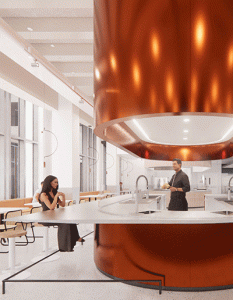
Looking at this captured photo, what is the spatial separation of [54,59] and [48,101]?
107 inches

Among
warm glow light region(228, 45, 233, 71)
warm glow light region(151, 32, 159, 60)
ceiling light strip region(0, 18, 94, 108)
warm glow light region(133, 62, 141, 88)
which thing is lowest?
warm glow light region(133, 62, 141, 88)

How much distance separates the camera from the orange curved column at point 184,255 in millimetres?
3195

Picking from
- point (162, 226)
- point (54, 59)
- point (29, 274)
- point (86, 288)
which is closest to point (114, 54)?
point (162, 226)

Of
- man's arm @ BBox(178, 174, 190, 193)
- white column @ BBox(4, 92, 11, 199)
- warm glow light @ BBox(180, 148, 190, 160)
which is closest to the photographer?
man's arm @ BBox(178, 174, 190, 193)

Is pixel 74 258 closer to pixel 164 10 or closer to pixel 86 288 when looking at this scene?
pixel 86 288

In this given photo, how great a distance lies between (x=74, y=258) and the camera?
463cm

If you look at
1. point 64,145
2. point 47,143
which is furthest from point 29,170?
point 64,145

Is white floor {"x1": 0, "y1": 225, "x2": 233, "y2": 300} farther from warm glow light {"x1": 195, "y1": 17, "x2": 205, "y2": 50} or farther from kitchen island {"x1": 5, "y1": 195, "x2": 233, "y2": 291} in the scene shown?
warm glow light {"x1": 195, "y1": 17, "x2": 205, "y2": 50}

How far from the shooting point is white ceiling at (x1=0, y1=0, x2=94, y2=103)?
480 centimetres

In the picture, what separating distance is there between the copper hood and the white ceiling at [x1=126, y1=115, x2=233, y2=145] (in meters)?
1.19

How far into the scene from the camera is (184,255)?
3217 mm

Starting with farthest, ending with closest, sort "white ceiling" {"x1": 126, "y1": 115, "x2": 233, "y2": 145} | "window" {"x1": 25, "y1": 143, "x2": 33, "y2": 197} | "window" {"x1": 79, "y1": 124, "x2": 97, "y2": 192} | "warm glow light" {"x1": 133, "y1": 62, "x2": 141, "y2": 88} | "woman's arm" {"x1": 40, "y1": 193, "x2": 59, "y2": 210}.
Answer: "window" {"x1": 79, "y1": 124, "x2": 97, "y2": 192}, "window" {"x1": 25, "y1": 143, "x2": 33, "y2": 197}, "white ceiling" {"x1": 126, "y1": 115, "x2": 233, "y2": 145}, "woman's arm" {"x1": 40, "y1": 193, "x2": 59, "y2": 210}, "warm glow light" {"x1": 133, "y1": 62, "x2": 141, "y2": 88}

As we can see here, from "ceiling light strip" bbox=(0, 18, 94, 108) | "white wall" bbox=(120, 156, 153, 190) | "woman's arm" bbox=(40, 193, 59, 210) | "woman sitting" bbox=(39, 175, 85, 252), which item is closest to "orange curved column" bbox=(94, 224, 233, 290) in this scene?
"woman sitting" bbox=(39, 175, 85, 252)

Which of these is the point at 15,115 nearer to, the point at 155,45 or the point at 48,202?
the point at 48,202
